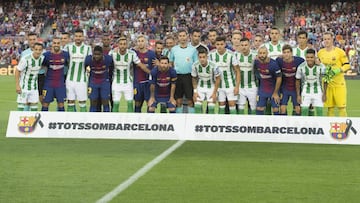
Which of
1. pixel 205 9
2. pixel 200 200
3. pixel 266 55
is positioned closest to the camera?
pixel 200 200

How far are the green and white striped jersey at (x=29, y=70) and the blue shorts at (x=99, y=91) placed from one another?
1.04 m

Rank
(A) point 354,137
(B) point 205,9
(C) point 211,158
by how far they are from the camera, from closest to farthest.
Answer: (C) point 211,158
(A) point 354,137
(B) point 205,9

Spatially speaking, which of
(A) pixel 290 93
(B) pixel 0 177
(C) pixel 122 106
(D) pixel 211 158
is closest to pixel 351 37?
(C) pixel 122 106

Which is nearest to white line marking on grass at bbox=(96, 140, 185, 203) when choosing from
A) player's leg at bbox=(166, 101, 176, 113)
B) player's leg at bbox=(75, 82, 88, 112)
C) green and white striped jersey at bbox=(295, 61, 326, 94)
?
player's leg at bbox=(166, 101, 176, 113)

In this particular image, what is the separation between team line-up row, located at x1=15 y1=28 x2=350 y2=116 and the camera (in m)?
13.3

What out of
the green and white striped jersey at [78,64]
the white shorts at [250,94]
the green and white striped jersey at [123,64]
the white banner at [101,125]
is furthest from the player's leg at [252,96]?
the green and white striped jersey at [78,64]

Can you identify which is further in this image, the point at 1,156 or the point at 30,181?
the point at 1,156

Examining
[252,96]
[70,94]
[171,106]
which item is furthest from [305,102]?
[70,94]

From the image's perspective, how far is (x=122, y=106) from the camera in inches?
819

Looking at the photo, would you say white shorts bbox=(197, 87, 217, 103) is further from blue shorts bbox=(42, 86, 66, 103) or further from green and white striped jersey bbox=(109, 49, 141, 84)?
blue shorts bbox=(42, 86, 66, 103)

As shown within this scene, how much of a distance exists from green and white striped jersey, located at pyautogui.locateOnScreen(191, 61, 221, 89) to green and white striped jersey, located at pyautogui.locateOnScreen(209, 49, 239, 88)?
0.23 meters

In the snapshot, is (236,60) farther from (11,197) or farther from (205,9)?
(205,9)

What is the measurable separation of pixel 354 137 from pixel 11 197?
231 inches

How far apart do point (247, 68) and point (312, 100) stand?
1389 mm
